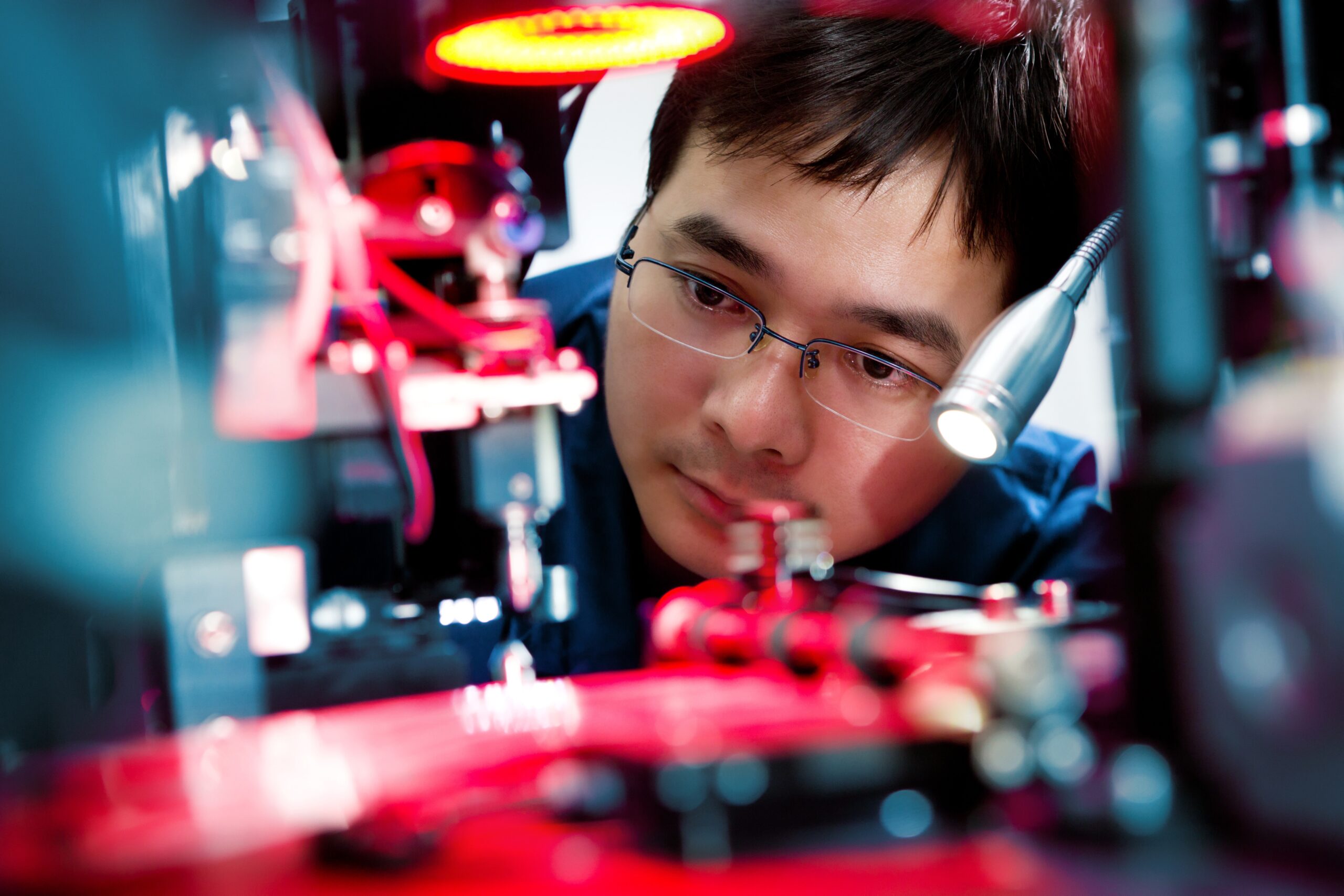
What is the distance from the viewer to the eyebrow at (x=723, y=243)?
2.97 feet

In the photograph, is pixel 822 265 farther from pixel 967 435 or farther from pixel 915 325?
pixel 967 435

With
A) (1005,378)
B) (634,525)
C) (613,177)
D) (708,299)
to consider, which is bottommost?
(634,525)

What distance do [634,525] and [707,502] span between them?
25cm

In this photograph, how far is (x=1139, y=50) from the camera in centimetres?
37

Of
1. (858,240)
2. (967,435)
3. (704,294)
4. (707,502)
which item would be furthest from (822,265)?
(967,435)

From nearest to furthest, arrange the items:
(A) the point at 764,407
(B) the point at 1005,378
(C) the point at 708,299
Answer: (B) the point at 1005,378 < (A) the point at 764,407 < (C) the point at 708,299

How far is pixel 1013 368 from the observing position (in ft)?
1.59

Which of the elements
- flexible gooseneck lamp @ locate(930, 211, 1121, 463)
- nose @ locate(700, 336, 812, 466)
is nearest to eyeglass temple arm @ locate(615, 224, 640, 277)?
nose @ locate(700, 336, 812, 466)

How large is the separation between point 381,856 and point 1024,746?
226mm

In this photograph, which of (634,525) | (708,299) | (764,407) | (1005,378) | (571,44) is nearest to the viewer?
(1005,378)

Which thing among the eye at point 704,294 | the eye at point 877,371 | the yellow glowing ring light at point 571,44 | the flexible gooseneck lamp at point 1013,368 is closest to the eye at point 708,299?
the eye at point 704,294

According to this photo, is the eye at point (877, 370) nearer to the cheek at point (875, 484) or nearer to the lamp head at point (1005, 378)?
the cheek at point (875, 484)

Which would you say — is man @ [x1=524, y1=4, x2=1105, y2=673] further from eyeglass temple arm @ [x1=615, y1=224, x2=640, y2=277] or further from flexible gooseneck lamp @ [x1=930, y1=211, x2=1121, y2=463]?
flexible gooseneck lamp @ [x1=930, y1=211, x2=1121, y2=463]

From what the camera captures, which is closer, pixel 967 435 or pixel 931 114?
pixel 967 435
